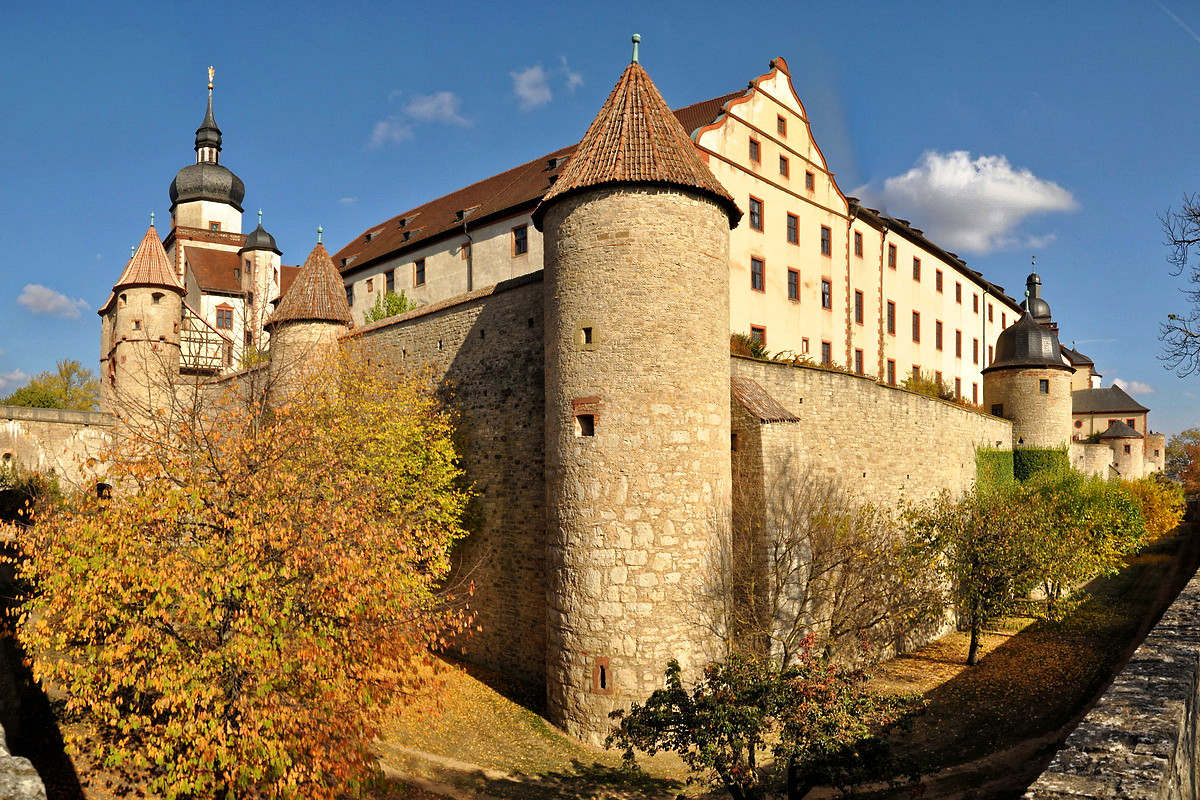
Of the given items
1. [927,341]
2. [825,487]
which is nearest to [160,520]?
[825,487]

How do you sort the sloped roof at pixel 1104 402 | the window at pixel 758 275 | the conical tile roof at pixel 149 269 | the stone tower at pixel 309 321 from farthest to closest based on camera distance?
the sloped roof at pixel 1104 402 < the conical tile roof at pixel 149 269 < the window at pixel 758 275 < the stone tower at pixel 309 321

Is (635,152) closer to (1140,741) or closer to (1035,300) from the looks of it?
(1140,741)

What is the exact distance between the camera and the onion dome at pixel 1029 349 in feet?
101

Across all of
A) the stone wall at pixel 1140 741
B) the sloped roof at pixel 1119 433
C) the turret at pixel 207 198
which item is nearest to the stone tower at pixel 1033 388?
the stone wall at pixel 1140 741

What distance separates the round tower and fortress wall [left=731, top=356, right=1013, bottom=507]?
19.4 ft

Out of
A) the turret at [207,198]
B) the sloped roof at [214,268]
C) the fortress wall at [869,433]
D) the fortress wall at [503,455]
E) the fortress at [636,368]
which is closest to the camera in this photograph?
the fortress at [636,368]

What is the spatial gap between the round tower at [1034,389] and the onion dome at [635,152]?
21457 mm

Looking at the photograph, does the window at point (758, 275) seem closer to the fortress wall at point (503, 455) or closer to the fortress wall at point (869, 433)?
the fortress wall at point (869, 433)

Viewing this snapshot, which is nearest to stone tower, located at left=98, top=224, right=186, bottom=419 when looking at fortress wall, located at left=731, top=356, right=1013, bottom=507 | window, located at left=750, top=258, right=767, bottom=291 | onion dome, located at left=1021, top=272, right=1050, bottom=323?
window, located at left=750, top=258, right=767, bottom=291

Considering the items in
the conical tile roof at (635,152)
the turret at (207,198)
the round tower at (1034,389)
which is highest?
the turret at (207,198)

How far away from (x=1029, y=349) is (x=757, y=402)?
20811 mm

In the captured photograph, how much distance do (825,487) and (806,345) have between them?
1226 centimetres

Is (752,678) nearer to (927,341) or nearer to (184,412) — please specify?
(184,412)

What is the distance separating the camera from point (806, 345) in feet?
94.8
